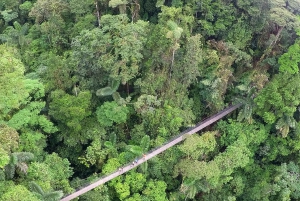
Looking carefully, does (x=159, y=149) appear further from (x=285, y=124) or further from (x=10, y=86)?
(x=10, y=86)

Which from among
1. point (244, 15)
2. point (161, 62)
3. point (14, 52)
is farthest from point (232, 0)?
point (14, 52)

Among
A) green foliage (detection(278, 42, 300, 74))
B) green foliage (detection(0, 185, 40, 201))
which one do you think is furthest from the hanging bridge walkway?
green foliage (detection(278, 42, 300, 74))

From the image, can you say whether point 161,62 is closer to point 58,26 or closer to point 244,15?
point 244,15

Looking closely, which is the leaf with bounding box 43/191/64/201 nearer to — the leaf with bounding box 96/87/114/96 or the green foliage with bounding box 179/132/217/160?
the leaf with bounding box 96/87/114/96

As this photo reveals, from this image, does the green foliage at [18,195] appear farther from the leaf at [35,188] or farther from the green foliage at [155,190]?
the green foliage at [155,190]

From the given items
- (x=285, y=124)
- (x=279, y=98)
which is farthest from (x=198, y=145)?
(x=285, y=124)

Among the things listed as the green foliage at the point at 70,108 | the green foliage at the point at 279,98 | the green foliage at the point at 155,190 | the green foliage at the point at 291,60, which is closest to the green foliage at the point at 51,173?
the green foliage at the point at 70,108

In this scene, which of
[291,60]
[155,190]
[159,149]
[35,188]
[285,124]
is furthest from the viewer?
[291,60]

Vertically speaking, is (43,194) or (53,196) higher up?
(43,194)
